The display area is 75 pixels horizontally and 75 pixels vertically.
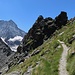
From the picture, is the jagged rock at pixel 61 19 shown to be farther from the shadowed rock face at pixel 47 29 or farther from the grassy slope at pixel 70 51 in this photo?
the grassy slope at pixel 70 51

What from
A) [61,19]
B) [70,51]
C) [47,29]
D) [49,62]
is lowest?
[49,62]

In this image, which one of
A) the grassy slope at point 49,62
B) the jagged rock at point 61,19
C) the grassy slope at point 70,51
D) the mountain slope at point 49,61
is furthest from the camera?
the jagged rock at point 61,19

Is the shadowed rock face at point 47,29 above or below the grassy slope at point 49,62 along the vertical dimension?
above

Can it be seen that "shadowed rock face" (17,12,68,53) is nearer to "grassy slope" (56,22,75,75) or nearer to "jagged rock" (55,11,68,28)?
"jagged rock" (55,11,68,28)

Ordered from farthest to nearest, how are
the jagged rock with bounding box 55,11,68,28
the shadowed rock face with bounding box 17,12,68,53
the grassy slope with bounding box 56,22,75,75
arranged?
the jagged rock with bounding box 55,11,68,28 < the shadowed rock face with bounding box 17,12,68,53 < the grassy slope with bounding box 56,22,75,75

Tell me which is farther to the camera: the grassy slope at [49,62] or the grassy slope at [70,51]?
the grassy slope at [49,62]

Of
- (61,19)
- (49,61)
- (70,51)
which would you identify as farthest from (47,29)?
(70,51)

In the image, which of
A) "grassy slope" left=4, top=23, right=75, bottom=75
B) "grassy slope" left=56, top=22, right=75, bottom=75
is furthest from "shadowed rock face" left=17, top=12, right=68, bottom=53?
"grassy slope" left=4, top=23, right=75, bottom=75

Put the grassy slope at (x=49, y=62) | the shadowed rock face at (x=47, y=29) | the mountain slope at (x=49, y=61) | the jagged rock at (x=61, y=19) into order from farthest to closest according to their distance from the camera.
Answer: the jagged rock at (x=61, y=19)
the shadowed rock face at (x=47, y=29)
the mountain slope at (x=49, y=61)
the grassy slope at (x=49, y=62)

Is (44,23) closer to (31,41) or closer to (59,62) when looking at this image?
(31,41)

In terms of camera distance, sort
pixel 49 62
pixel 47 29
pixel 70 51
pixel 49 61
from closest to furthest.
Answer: pixel 49 62 → pixel 70 51 → pixel 49 61 → pixel 47 29

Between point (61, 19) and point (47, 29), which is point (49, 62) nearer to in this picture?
point (47, 29)

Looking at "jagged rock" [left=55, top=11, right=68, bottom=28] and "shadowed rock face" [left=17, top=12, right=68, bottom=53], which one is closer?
"shadowed rock face" [left=17, top=12, right=68, bottom=53]

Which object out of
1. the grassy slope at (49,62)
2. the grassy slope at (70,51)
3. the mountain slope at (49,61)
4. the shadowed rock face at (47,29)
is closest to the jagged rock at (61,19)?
the shadowed rock face at (47,29)
